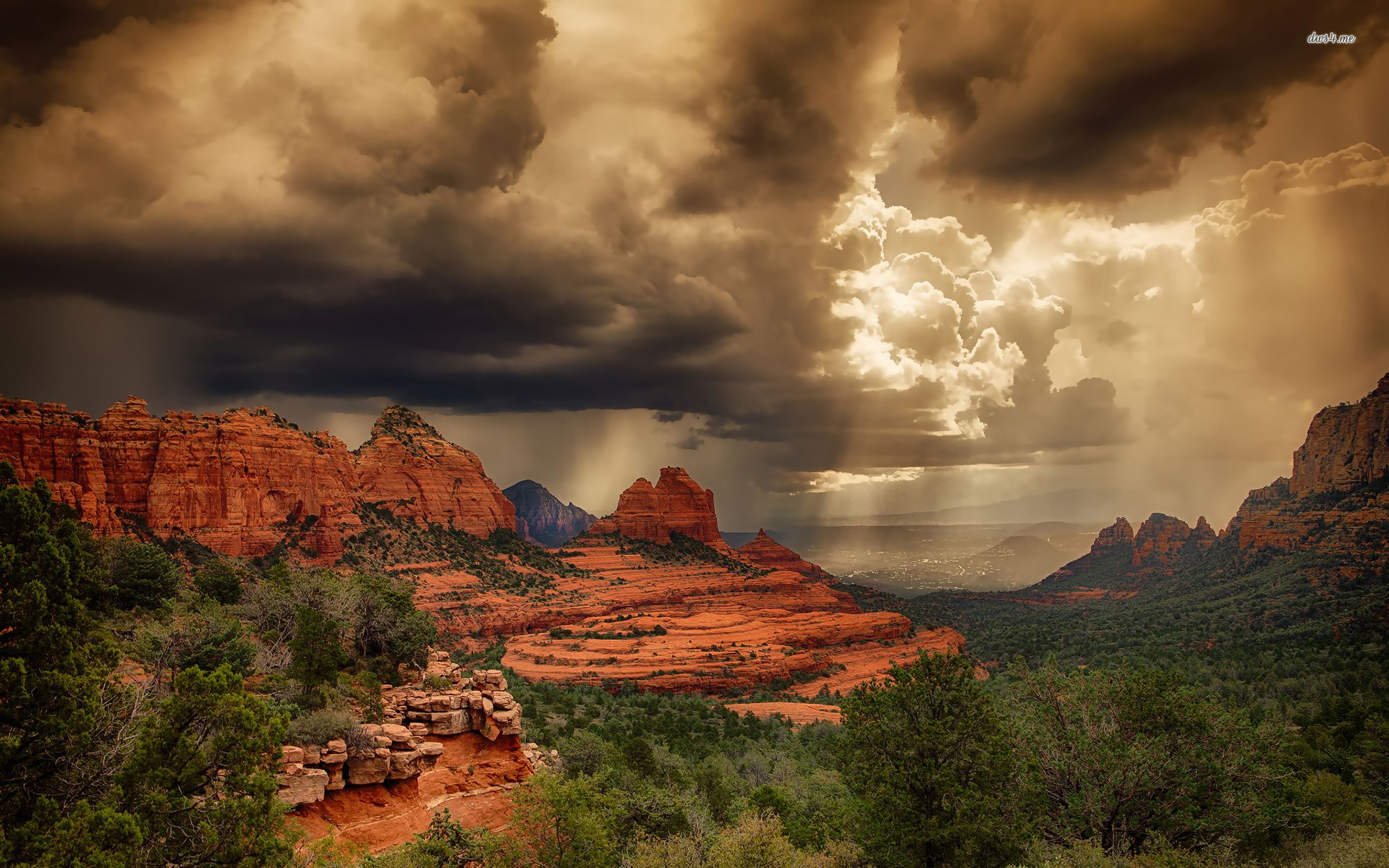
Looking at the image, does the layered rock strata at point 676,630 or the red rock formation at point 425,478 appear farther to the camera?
the red rock formation at point 425,478

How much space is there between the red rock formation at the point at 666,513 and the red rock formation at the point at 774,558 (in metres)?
7.71

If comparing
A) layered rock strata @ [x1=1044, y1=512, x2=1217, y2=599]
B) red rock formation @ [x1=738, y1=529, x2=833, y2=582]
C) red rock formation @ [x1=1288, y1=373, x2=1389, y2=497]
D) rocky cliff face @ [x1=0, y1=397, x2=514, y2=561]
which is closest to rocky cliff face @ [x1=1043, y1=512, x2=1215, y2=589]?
layered rock strata @ [x1=1044, y1=512, x2=1217, y2=599]

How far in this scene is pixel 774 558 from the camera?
16525cm

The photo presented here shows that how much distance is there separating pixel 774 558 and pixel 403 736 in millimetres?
148871

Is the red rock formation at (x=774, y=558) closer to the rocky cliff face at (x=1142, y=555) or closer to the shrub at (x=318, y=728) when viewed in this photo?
the rocky cliff face at (x=1142, y=555)

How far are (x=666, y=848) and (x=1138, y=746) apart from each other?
Answer: 1592 cm

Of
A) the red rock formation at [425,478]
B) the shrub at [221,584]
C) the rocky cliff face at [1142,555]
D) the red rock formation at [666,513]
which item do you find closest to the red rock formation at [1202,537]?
the rocky cliff face at [1142,555]

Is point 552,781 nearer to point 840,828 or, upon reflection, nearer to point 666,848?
point 666,848

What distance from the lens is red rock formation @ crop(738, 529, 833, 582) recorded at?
163 metres

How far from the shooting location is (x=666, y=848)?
1905cm

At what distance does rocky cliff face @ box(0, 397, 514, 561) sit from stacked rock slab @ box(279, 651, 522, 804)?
48.7 metres

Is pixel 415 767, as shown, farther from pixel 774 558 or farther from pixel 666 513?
pixel 774 558

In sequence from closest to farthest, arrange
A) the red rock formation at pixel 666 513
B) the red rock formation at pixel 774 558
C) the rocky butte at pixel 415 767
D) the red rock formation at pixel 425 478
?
the rocky butte at pixel 415 767 → the red rock formation at pixel 425 478 → the red rock formation at pixel 666 513 → the red rock formation at pixel 774 558

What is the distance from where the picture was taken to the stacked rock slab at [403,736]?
722 inches
